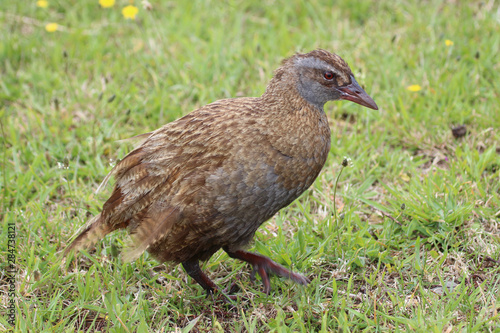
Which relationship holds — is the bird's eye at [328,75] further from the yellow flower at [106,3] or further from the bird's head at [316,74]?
the yellow flower at [106,3]

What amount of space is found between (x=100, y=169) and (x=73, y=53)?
5.62 feet

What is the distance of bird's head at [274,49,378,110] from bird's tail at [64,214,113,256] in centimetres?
124

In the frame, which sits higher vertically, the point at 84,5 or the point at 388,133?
the point at 84,5

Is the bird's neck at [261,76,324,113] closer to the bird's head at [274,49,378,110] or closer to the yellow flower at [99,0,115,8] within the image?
the bird's head at [274,49,378,110]

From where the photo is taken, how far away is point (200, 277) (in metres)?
3.25

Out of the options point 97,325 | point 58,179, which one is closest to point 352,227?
point 97,325

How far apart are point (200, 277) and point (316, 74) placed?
4.09ft

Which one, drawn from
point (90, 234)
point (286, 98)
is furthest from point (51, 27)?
point (286, 98)

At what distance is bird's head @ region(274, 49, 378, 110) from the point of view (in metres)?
3.13

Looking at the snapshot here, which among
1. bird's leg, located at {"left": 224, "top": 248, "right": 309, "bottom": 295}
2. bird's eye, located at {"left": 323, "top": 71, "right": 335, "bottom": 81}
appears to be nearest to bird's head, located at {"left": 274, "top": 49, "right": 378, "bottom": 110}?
bird's eye, located at {"left": 323, "top": 71, "right": 335, "bottom": 81}

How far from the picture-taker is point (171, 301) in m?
3.25

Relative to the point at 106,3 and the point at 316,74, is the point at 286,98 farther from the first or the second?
the point at 106,3

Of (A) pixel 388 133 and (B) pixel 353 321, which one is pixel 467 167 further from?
(B) pixel 353 321

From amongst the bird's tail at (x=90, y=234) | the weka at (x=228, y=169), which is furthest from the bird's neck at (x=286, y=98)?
the bird's tail at (x=90, y=234)
